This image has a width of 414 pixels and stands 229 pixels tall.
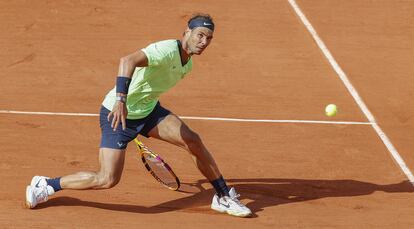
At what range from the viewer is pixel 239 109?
12.9m

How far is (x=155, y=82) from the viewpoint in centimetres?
927

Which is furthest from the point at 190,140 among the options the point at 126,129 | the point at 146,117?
the point at 126,129

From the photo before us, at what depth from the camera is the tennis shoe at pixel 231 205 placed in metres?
9.74

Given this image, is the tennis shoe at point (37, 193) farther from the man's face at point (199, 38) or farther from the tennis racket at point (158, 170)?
the man's face at point (199, 38)

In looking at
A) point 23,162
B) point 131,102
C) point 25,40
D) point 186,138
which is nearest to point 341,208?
point 186,138

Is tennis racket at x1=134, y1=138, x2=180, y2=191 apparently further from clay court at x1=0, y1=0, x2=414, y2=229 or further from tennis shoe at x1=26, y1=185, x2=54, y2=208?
tennis shoe at x1=26, y1=185, x2=54, y2=208

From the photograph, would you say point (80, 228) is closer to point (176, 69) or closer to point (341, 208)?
point (176, 69)

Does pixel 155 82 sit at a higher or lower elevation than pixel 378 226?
higher

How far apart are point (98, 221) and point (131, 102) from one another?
4.22ft

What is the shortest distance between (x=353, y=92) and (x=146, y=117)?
16.6 feet

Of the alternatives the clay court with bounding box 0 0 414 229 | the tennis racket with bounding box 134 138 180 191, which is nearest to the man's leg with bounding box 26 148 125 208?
the clay court with bounding box 0 0 414 229

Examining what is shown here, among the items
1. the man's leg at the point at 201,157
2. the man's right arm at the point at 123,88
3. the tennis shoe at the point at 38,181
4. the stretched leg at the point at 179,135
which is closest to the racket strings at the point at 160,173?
the man's leg at the point at 201,157

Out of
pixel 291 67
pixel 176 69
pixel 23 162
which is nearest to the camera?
pixel 176 69

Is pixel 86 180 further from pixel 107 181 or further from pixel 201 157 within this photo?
pixel 201 157
